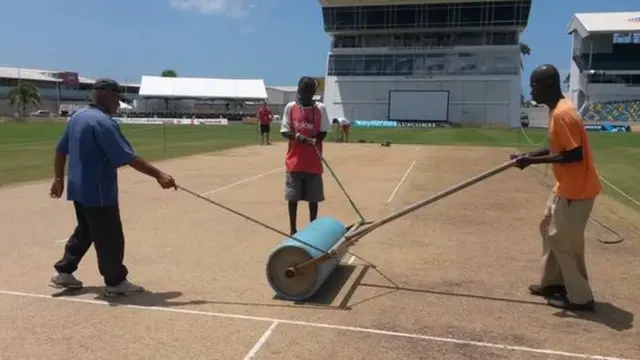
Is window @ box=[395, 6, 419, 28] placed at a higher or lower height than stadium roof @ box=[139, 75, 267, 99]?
higher

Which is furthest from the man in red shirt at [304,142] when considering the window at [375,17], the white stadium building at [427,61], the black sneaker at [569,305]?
the window at [375,17]

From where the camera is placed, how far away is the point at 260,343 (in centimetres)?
451

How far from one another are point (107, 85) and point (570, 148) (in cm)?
405

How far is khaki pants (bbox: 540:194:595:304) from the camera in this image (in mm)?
5145

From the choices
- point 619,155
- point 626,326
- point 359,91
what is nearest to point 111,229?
point 626,326

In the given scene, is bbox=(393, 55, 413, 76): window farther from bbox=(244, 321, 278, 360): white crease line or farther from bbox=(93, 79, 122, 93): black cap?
bbox=(244, 321, 278, 360): white crease line

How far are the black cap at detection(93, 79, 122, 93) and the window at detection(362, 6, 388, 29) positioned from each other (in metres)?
88.4

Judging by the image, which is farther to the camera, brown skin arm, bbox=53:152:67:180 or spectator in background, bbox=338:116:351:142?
spectator in background, bbox=338:116:351:142

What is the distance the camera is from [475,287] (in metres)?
6.05

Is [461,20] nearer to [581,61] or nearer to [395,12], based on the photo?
[395,12]

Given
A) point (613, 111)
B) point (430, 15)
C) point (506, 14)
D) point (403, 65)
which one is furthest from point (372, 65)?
point (613, 111)

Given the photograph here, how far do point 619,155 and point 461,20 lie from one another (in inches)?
2661

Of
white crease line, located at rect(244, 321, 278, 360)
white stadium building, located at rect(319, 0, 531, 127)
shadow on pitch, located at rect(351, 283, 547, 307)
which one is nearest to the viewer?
white crease line, located at rect(244, 321, 278, 360)

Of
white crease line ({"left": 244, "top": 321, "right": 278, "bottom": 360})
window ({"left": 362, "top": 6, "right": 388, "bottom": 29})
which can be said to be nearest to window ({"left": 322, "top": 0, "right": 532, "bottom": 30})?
window ({"left": 362, "top": 6, "right": 388, "bottom": 29})
